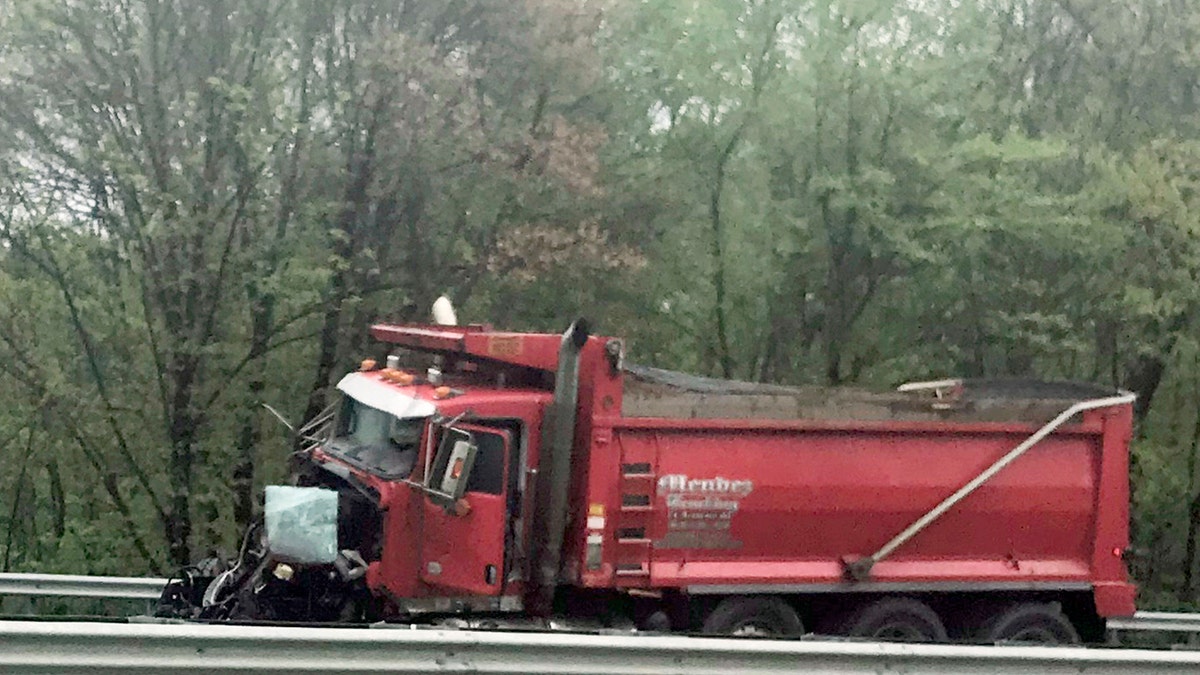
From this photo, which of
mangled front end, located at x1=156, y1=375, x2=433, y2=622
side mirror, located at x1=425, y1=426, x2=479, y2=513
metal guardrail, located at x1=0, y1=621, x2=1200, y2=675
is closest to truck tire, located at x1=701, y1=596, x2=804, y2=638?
side mirror, located at x1=425, y1=426, x2=479, y2=513

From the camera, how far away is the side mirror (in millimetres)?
6582

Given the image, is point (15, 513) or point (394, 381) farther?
point (15, 513)

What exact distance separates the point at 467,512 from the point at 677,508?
1.27 metres

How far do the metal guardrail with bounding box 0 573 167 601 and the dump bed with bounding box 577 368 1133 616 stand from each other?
345 centimetres

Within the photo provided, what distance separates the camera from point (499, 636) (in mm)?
4801

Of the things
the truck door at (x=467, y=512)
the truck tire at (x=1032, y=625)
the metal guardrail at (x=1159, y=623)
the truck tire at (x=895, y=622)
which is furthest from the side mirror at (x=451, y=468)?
the metal guardrail at (x=1159, y=623)

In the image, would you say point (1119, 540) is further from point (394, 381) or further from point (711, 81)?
point (711, 81)

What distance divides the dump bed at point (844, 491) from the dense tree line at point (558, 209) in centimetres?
594

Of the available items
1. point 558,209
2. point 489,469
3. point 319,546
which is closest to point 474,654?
point 319,546

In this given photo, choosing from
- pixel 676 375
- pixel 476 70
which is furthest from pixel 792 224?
pixel 676 375

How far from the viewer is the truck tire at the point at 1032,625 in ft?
25.2

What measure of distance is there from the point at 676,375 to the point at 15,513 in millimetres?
10235

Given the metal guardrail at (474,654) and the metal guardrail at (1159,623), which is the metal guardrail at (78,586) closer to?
the metal guardrail at (474,654)

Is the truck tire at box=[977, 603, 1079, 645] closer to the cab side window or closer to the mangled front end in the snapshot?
the cab side window
